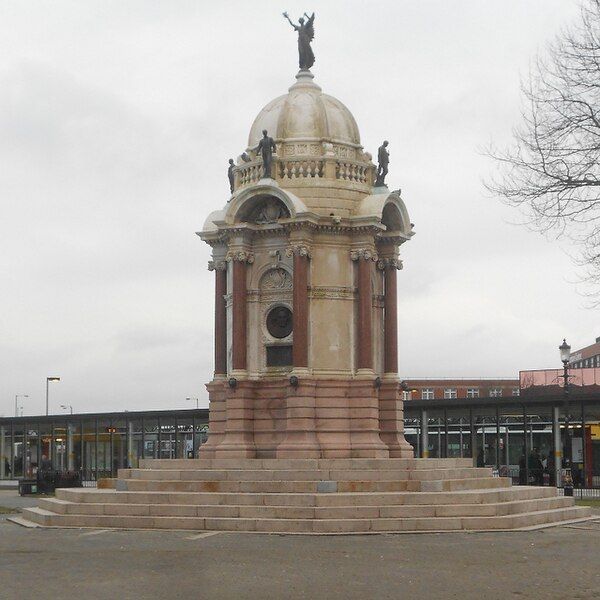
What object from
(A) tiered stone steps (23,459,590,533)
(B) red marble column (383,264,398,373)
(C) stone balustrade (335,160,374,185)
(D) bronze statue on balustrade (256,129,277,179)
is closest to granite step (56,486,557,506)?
(A) tiered stone steps (23,459,590,533)

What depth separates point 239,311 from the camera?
33.4 metres

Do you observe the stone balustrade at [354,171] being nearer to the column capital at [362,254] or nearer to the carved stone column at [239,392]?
the column capital at [362,254]

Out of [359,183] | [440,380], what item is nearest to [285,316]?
[359,183]

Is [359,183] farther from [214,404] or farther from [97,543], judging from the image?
[97,543]

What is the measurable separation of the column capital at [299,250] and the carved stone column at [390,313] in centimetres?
308

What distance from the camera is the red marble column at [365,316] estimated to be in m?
33.2

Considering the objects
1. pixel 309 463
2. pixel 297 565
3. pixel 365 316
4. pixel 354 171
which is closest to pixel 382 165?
pixel 354 171

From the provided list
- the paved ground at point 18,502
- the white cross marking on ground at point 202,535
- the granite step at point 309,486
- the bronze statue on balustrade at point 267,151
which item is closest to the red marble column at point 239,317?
the bronze statue on balustrade at point 267,151

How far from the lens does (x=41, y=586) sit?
1841cm

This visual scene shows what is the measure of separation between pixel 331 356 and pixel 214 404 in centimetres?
407

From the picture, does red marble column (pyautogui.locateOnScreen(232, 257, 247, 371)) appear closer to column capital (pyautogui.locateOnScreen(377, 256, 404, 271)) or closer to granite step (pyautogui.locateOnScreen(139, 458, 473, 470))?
granite step (pyautogui.locateOnScreen(139, 458, 473, 470))

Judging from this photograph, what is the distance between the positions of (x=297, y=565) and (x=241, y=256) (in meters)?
14.1

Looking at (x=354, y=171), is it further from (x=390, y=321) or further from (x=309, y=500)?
(x=309, y=500)

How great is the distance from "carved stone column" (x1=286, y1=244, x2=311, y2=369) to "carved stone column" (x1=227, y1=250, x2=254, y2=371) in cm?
161
